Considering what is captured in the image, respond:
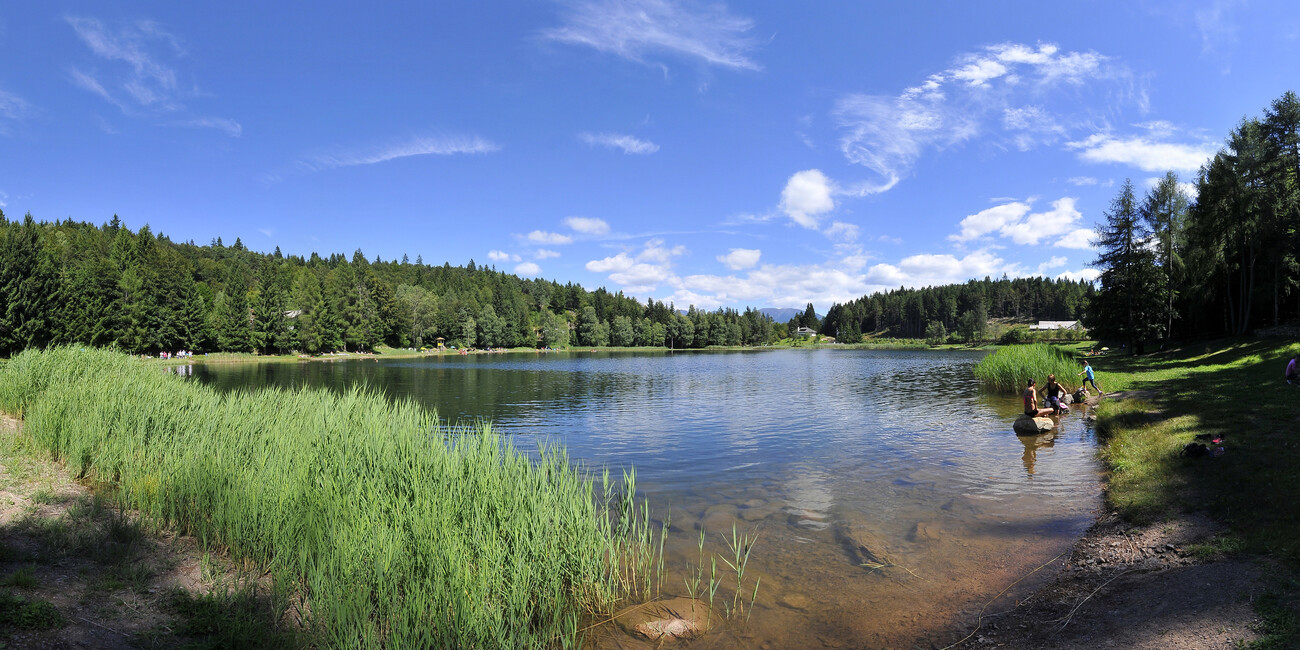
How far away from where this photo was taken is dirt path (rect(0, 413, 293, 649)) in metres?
4.88

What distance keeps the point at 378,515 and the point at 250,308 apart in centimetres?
10001

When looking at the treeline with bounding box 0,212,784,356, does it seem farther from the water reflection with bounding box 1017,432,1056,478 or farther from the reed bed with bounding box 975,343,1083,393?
the reed bed with bounding box 975,343,1083,393

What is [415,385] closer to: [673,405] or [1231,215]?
[673,405]

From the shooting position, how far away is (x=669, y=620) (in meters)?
7.13

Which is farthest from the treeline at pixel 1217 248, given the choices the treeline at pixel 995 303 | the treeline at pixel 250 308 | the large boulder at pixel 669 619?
the treeline at pixel 995 303

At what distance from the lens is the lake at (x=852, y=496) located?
759 centimetres

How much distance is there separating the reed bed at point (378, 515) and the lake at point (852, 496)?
3.76ft

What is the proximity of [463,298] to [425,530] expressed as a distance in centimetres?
14470

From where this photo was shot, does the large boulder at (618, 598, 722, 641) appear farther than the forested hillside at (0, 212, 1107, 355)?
No

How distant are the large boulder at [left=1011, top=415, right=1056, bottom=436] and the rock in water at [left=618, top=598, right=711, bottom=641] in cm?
1725

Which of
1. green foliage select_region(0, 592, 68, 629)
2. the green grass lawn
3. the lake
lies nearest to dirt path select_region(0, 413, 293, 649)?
green foliage select_region(0, 592, 68, 629)

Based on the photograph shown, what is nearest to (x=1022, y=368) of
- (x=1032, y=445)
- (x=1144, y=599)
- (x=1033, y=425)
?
(x=1033, y=425)

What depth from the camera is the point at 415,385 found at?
42219 mm

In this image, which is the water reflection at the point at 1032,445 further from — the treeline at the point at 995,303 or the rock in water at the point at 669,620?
the treeline at the point at 995,303
